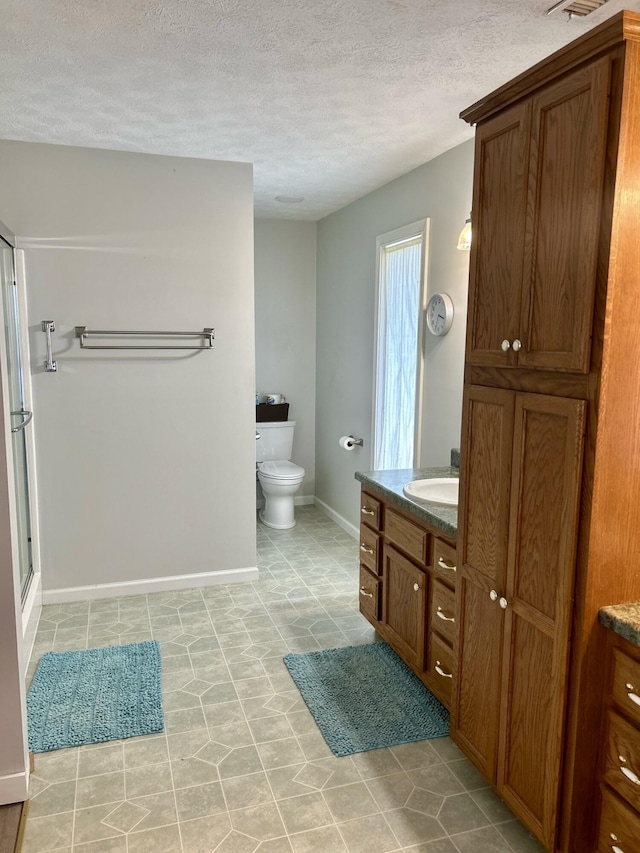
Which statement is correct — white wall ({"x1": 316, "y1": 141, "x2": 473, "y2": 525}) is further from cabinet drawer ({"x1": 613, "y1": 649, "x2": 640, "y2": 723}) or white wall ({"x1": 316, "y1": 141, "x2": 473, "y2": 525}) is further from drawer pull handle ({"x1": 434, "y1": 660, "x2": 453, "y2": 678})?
cabinet drawer ({"x1": 613, "y1": 649, "x2": 640, "y2": 723})

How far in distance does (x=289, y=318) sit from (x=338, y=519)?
175 centimetres

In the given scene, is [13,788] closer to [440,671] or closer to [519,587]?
[440,671]

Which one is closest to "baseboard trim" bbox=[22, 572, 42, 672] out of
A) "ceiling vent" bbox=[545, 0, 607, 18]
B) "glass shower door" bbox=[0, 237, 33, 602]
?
"glass shower door" bbox=[0, 237, 33, 602]

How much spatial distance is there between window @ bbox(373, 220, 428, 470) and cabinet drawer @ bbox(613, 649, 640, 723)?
7.07ft

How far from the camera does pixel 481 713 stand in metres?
2.02

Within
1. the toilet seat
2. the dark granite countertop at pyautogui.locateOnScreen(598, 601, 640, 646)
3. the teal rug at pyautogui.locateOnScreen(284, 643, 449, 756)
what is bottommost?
the teal rug at pyautogui.locateOnScreen(284, 643, 449, 756)

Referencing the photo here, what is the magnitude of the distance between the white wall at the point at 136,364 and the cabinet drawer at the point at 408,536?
50.8 inches

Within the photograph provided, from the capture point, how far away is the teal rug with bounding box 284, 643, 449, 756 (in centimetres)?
235

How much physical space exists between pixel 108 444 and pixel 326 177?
2.08 m

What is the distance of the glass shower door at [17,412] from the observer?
303cm

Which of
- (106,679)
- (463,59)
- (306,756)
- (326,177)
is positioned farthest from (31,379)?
(463,59)

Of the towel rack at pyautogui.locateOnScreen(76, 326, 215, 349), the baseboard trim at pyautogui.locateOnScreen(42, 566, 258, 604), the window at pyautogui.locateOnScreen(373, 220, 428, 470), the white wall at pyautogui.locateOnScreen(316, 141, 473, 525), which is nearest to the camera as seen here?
the white wall at pyautogui.locateOnScreen(316, 141, 473, 525)

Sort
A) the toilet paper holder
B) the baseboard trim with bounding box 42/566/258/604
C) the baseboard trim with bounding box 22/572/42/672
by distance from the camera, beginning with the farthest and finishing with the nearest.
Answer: the toilet paper holder → the baseboard trim with bounding box 42/566/258/604 → the baseboard trim with bounding box 22/572/42/672

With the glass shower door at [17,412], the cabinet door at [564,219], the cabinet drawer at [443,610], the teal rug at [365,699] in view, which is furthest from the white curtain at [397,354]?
the glass shower door at [17,412]
